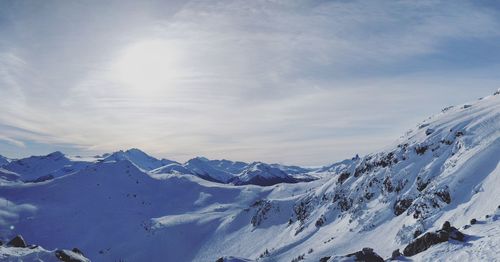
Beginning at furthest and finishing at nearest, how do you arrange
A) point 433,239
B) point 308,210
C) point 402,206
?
point 308,210
point 402,206
point 433,239

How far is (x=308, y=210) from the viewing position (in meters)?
85.8

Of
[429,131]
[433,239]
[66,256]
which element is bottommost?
[433,239]

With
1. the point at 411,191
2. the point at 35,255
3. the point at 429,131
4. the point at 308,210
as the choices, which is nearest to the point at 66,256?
the point at 35,255

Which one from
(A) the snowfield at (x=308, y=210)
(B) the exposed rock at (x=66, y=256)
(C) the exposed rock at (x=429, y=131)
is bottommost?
(A) the snowfield at (x=308, y=210)

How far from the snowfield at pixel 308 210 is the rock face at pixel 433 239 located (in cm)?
44

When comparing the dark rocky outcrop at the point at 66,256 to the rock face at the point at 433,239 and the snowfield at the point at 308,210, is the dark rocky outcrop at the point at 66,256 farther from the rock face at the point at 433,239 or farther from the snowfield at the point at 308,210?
the rock face at the point at 433,239

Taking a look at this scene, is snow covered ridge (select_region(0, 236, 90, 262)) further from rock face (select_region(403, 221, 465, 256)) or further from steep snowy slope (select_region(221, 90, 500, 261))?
steep snowy slope (select_region(221, 90, 500, 261))

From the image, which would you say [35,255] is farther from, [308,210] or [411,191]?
[308,210]

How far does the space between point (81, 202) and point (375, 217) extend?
130528 mm

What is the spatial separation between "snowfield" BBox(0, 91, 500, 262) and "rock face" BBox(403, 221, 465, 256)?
44 cm

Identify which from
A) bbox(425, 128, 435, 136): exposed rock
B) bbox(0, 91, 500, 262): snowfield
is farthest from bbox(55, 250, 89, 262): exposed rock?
bbox(425, 128, 435, 136): exposed rock

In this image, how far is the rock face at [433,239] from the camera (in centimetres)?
2264

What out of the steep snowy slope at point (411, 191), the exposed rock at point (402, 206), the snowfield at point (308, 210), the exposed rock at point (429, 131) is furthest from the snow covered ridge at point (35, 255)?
the exposed rock at point (429, 131)

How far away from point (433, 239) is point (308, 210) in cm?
6342
